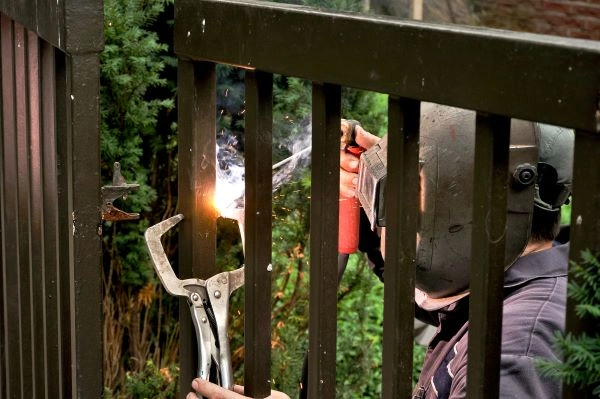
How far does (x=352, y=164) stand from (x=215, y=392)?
0.80 metres

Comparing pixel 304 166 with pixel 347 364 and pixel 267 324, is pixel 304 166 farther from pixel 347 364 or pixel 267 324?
pixel 347 364

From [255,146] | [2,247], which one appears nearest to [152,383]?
[2,247]

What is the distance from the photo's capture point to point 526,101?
1.53 metres

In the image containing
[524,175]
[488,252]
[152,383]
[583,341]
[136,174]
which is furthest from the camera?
[152,383]

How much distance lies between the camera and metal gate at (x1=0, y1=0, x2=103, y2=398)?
7.76ft

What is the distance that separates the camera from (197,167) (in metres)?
2.56

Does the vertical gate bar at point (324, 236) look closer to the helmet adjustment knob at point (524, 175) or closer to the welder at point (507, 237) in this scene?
the welder at point (507, 237)

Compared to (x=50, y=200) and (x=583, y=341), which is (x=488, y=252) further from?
(x=50, y=200)

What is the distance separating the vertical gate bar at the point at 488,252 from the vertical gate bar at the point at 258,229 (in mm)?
671

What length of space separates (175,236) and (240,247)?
0.98ft

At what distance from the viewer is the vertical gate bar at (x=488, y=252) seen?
1.64 metres

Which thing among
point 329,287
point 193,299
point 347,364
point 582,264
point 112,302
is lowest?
point 347,364

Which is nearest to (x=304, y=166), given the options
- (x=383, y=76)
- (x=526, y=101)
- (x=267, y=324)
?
(x=267, y=324)

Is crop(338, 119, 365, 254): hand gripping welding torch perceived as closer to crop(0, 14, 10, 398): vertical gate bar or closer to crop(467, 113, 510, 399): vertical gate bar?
crop(0, 14, 10, 398): vertical gate bar
